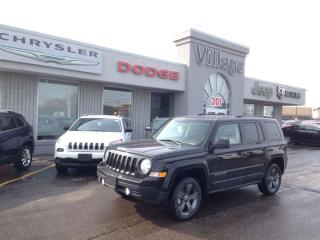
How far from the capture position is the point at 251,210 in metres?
6.10

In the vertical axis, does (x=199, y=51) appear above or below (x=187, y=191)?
above

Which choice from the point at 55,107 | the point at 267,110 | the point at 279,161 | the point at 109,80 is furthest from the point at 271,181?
the point at 267,110

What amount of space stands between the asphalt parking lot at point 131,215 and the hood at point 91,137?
3.80 feet

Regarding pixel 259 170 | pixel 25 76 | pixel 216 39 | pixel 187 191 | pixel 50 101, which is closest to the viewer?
pixel 187 191

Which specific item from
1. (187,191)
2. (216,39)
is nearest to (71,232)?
(187,191)

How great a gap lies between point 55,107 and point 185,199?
10396 mm

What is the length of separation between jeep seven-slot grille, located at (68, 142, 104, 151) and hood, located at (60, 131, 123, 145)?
10 centimetres

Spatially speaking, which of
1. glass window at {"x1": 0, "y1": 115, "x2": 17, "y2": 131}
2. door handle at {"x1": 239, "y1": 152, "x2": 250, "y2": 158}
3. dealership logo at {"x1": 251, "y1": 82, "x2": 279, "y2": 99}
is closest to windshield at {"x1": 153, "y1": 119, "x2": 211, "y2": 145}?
door handle at {"x1": 239, "y1": 152, "x2": 250, "y2": 158}

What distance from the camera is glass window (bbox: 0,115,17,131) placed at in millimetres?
8547

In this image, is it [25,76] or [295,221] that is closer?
[295,221]

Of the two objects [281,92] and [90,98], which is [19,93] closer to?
[90,98]

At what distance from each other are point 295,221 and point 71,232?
3.73 metres

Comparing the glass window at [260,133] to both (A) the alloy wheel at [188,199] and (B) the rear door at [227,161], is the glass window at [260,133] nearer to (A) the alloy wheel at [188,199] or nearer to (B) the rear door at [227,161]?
(B) the rear door at [227,161]

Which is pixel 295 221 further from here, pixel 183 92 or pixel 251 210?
pixel 183 92
